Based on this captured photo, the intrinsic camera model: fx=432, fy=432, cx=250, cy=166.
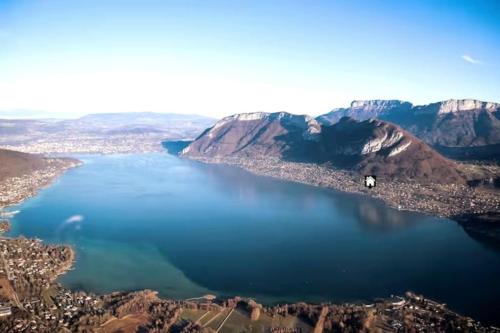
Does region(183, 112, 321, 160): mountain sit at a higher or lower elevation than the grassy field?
higher

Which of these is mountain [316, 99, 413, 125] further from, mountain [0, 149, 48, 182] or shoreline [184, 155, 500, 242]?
mountain [0, 149, 48, 182]

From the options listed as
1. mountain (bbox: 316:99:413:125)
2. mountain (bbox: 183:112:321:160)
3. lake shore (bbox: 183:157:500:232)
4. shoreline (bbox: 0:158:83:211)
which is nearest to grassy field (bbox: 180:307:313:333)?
lake shore (bbox: 183:157:500:232)

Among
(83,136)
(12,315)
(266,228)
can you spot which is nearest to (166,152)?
(83,136)

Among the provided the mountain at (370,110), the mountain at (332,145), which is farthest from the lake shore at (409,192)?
the mountain at (370,110)

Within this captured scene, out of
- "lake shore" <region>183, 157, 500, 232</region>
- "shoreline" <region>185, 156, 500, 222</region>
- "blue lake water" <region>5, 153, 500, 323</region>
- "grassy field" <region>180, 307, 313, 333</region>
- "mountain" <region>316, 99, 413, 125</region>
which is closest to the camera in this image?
"grassy field" <region>180, 307, 313, 333</region>

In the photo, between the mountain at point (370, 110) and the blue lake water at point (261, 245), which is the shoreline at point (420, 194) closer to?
the blue lake water at point (261, 245)

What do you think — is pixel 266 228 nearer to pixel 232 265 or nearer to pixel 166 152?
pixel 232 265
